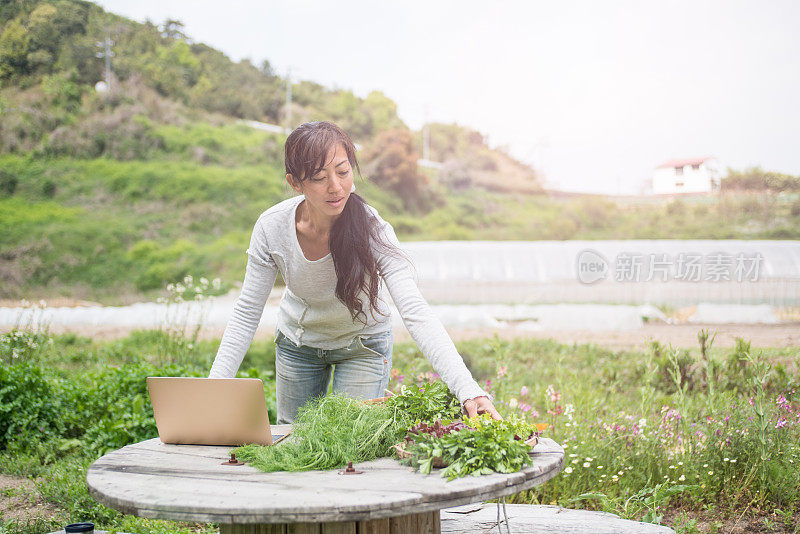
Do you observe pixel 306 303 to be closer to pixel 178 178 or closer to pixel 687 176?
pixel 687 176

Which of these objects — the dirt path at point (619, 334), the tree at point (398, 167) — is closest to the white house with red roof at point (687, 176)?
the tree at point (398, 167)

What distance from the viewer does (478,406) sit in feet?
5.85

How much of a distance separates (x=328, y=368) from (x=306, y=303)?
0.95 ft

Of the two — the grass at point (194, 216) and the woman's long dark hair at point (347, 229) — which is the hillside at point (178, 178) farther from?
the woman's long dark hair at point (347, 229)

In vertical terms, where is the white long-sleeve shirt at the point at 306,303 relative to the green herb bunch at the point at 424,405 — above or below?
above

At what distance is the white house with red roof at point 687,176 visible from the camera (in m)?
13.0

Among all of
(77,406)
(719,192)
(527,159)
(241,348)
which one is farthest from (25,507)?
(527,159)

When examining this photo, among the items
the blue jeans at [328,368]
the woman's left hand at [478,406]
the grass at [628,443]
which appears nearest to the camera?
the woman's left hand at [478,406]

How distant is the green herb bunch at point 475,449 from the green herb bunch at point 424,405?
0.13 m

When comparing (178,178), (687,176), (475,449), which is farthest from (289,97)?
→ (475,449)

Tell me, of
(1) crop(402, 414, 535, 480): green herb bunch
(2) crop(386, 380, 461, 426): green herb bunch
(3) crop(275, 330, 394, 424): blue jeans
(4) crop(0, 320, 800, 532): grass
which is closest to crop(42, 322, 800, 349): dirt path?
(4) crop(0, 320, 800, 532): grass

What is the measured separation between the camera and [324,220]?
2115 millimetres

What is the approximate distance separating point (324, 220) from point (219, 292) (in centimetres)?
998

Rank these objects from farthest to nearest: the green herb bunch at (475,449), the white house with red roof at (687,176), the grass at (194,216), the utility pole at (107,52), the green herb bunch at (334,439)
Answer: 1. the white house with red roof at (687,176)
2. the grass at (194,216)
3. the utility pole at (107,52)
4. the green herb bunch at (334,439)
5. the green herb bunch at (475,449)
